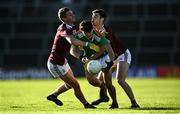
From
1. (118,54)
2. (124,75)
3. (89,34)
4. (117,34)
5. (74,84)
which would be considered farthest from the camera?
(117,34)

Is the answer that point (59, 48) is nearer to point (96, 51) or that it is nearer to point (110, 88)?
point (96, 51)

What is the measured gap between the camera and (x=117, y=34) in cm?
4338

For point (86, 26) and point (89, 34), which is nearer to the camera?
point (86, 26)

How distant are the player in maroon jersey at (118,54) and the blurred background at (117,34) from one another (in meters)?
25.5

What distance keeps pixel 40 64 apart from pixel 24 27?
282 centimetres

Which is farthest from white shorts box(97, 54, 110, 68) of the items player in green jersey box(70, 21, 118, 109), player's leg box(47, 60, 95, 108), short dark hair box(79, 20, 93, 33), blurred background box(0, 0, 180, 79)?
blurred background box(0, 0, 180, 79)

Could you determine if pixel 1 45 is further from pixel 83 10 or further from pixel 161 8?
pixel 161 8

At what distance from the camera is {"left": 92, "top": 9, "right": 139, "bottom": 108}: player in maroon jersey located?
16703 mm

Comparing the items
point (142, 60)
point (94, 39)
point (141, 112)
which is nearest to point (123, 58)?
point (94, 39)

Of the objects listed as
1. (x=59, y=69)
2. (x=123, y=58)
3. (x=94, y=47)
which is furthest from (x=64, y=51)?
(x=123, y=58)

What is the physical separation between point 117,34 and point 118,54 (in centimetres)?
2620

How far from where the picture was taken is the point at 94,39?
16.5 metres

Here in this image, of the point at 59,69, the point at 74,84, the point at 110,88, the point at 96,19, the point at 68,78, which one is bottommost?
the point at 110,88

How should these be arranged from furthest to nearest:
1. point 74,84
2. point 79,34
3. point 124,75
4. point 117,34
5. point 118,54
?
point 117,34, point 118,54, point 124,75, point 74,84, point 79,34
